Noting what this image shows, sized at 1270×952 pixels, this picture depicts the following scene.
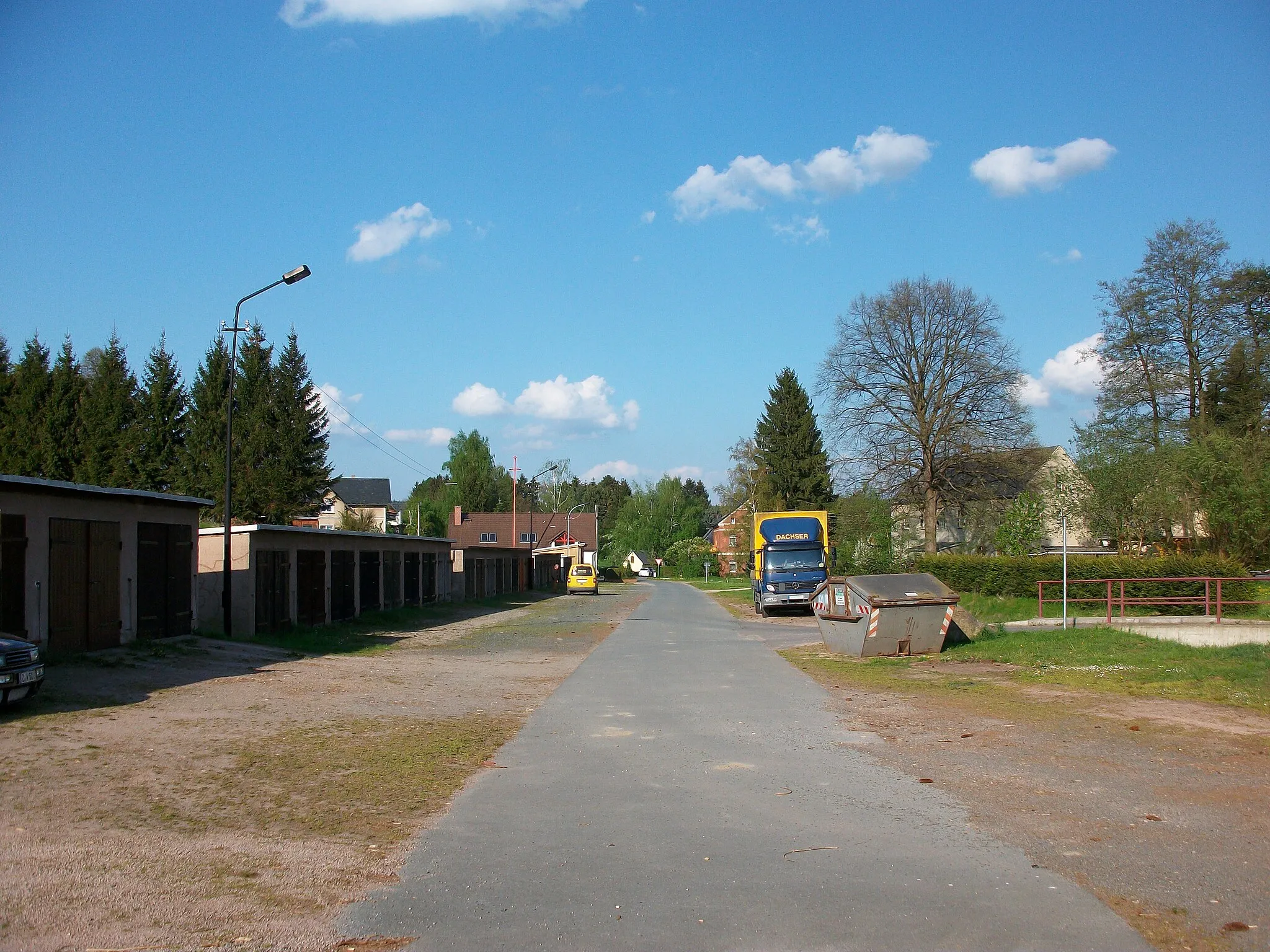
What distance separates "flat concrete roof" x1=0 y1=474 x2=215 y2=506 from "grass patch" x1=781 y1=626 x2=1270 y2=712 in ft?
42.5

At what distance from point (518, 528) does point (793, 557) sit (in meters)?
64.9

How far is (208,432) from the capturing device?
163 ft

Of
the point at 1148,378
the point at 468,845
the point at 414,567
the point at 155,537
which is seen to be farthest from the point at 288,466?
the point at 468,845

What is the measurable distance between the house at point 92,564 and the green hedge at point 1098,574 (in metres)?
19.8

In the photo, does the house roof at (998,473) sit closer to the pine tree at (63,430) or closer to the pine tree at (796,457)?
the pine tree at (796,457)

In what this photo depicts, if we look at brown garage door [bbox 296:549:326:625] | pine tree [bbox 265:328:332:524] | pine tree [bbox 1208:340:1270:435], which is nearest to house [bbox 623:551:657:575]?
pine tree [bbox 265:328:332:524]

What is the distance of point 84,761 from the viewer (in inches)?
337

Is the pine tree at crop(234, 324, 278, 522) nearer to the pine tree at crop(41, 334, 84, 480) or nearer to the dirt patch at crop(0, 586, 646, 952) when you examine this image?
the pine tree at crop(41, 334, 84, 480)

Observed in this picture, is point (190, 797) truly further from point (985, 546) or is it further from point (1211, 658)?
point (985, 546)

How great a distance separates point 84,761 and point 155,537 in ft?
36.6

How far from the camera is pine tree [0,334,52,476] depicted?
153ft

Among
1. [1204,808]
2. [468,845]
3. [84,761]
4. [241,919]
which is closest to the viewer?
[241,919]

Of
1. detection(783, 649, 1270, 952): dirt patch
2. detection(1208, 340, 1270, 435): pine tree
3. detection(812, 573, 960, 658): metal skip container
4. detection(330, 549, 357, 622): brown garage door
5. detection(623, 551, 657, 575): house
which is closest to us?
detection(783, 649, 1270, 952): dirt patch

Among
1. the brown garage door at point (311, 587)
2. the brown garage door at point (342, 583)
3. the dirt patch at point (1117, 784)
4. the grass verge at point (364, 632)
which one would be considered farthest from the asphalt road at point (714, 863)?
the brown garage door at point (342, 583)
